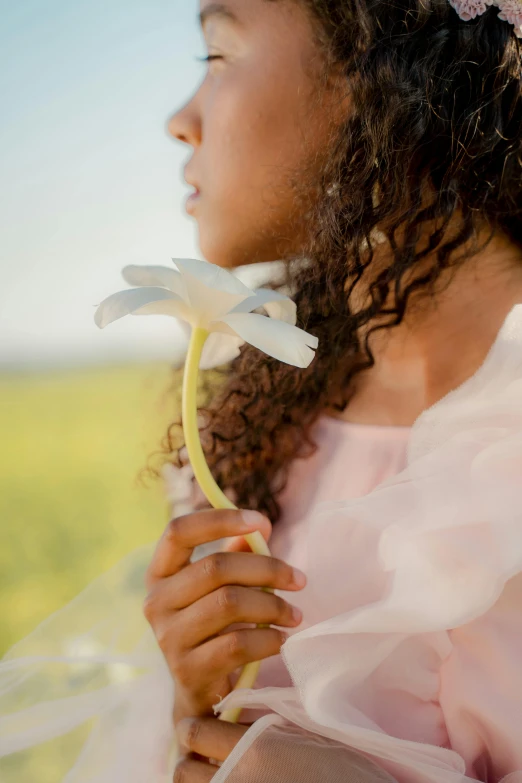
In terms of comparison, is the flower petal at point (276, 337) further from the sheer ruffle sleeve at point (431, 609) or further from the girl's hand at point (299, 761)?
the girl's hand at point (299, 761)

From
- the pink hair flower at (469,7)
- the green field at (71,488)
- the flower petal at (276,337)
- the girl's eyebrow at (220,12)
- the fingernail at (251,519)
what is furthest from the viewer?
the green field at (71,488)

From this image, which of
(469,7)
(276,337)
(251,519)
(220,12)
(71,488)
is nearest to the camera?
(276,337)

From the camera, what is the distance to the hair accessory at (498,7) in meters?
0.97

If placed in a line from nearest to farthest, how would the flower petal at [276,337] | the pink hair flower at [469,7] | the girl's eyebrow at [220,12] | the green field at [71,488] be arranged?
1. the flower petal at [276,337]
2. the pink hair flower at [469,7]
3. the girl's eyebrow at [220,12]
4. the green field at [71,488]

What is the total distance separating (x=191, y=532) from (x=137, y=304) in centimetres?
26

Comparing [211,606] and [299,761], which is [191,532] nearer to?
[211,606]

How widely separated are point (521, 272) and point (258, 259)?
1.18 ft

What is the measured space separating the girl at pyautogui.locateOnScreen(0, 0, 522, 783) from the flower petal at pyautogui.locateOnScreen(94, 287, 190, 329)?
0.22 meters

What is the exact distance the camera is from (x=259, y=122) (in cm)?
107

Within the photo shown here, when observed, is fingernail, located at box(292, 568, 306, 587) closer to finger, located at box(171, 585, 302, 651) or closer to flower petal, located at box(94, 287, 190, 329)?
finger, located at box(171, 585, 302, 651)

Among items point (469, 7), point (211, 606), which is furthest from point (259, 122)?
point (211, 606)

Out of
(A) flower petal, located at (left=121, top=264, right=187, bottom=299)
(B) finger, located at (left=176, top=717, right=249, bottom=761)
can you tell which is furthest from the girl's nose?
(B) finger, located at (left=176, top=717, right=249, bottom=761)

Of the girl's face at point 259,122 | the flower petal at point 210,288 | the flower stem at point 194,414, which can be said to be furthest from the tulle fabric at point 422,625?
the girl's face at point 259,122

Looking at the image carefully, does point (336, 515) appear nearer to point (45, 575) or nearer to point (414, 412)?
point (414, 412)
